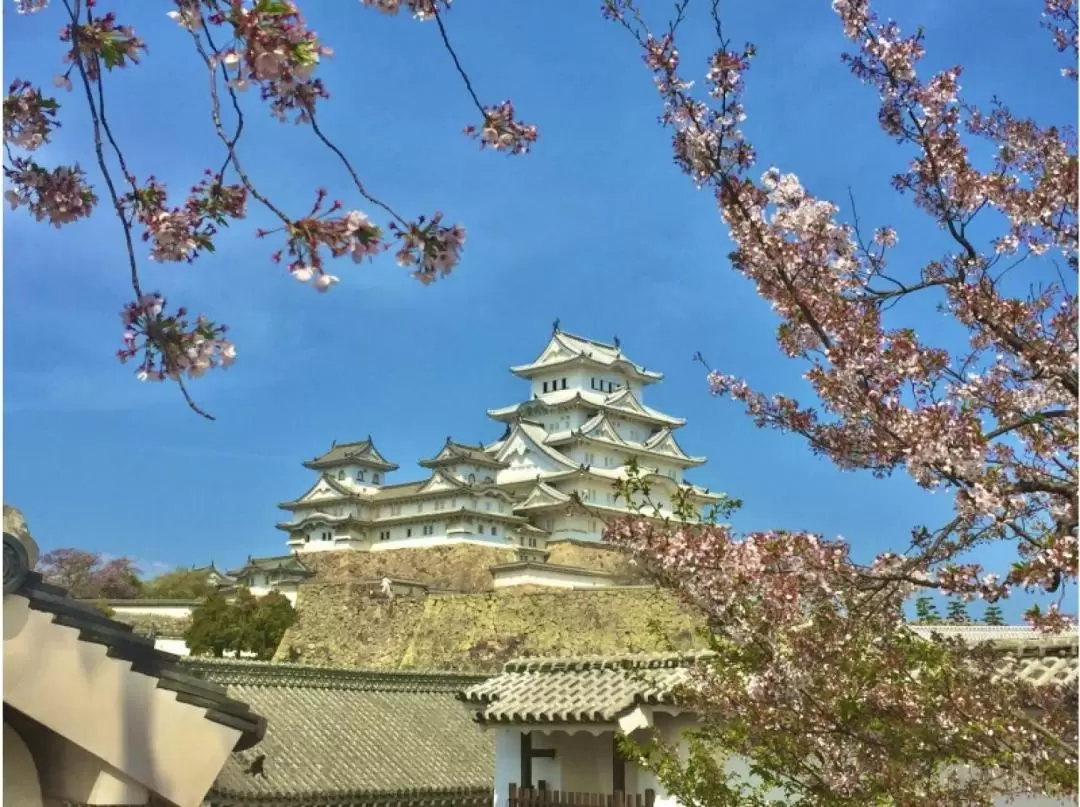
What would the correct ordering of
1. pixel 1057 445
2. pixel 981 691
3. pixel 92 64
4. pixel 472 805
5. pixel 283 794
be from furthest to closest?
pixel 472 805, pixel 283 794, pixel 981 691, pixel 1057 445, pixel 92 64

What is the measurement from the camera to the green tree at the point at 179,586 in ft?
128

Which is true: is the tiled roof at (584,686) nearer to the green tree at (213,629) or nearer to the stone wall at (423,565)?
the green tree at (213,629)

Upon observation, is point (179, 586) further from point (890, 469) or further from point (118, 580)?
point (890, 469)

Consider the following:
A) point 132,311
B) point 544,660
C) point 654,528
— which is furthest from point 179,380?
point 544,660

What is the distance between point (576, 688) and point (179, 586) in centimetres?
3351

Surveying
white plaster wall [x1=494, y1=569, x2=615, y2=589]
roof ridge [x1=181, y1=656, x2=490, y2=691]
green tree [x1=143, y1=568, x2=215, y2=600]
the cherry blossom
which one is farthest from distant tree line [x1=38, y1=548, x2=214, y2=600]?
the cherry blossom

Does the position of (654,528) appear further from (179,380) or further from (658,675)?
(658,675)

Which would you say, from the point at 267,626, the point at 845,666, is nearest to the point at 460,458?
the point at 267,626

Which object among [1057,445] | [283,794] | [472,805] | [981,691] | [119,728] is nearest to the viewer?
[119,728]

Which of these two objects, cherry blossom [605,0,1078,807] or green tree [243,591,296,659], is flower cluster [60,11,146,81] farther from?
green tree [243,591,296,659]

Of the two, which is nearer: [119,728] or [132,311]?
[132,311]

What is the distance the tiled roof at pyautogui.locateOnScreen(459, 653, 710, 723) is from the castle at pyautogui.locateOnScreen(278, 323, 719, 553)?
75.8ft

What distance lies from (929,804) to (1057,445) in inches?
52.4

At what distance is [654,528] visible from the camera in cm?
428
